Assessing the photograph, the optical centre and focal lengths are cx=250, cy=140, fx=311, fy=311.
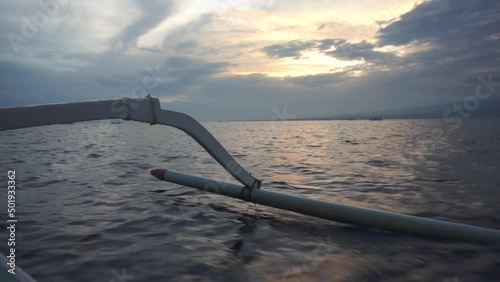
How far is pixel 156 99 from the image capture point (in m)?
5.73

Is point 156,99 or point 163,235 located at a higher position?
point 156,99

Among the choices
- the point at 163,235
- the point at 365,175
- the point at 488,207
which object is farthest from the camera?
the point at 365,175

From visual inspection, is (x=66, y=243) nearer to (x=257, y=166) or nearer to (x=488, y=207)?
(x=488, y=207)

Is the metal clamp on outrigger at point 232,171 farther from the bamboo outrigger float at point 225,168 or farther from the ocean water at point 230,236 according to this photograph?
the ocean water at point 230,236

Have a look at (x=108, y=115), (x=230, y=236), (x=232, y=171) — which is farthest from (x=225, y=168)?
(x=108, y=115)

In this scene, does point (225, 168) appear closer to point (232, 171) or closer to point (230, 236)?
point (232, 171)

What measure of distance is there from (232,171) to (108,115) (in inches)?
145

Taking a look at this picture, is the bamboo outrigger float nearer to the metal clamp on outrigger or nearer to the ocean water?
the metal clamp on outrigger

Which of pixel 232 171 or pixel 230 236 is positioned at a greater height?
pixel 232 171

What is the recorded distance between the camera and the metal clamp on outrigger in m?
4.19

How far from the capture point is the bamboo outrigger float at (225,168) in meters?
4.18

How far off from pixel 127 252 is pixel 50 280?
1336 millimetres

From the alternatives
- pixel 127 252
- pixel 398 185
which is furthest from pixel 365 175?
pixel 127 252

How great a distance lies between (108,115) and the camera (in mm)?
4898
